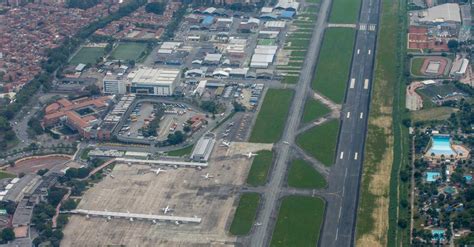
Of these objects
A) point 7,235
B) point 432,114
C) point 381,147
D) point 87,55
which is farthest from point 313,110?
point 7,235

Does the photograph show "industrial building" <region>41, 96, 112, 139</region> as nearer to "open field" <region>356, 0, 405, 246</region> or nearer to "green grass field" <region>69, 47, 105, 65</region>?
"green grass field" <region>69, 47, 105, 65</region>

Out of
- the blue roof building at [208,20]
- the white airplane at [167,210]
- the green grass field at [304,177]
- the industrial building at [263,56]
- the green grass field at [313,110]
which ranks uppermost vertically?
the white airplane at [167,210]

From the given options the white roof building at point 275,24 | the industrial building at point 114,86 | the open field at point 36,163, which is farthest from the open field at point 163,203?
the white roof building at point 275,24

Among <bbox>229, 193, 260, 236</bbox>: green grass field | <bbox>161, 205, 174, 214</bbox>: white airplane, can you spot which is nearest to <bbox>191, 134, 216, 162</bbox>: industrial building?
<bbox>229, 193, 260, 236</bbox>: green grass field

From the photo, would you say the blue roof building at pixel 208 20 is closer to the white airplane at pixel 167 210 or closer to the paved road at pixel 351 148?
the paved road at pixel 351 148

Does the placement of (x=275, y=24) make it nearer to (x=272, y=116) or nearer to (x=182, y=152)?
(x=272, y=116)

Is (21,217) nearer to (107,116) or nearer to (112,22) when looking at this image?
(107,116)
